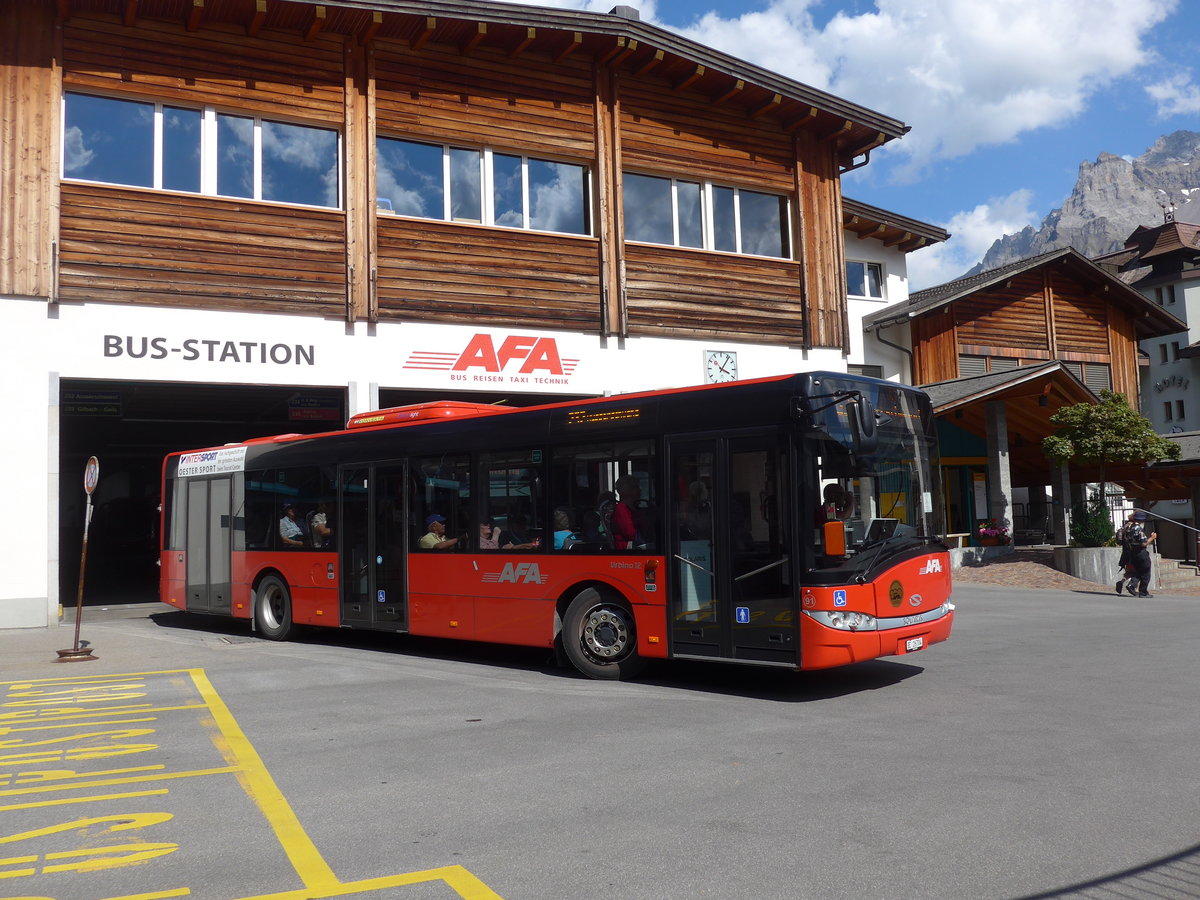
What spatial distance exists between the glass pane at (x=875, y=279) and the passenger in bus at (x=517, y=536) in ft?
64.7

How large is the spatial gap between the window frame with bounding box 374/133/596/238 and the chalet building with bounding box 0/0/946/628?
0.05m

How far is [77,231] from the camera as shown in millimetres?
15547

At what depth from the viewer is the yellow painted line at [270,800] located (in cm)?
480

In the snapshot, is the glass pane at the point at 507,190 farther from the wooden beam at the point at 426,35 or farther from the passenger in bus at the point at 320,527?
the passenger in bus at the point at 320,527

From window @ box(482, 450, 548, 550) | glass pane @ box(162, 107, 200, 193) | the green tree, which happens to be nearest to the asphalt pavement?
window @ box(482, 450, 548, 550)

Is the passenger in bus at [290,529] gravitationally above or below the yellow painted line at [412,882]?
above

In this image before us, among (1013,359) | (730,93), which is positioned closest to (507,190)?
(730,93)

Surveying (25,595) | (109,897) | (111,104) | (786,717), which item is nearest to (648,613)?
(786,717)

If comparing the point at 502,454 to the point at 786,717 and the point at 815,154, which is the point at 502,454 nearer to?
the point at 786,717

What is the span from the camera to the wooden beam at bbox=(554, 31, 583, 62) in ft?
62.1

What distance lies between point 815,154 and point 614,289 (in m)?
6.14

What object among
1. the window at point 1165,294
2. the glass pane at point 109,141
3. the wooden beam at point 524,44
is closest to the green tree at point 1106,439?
the wooden beam at point 524,44

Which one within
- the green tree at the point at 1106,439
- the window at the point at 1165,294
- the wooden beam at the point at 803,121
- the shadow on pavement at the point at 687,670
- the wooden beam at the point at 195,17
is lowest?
the shadow on pavement at the point at 687,670

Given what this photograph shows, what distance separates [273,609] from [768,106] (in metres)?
13.7
